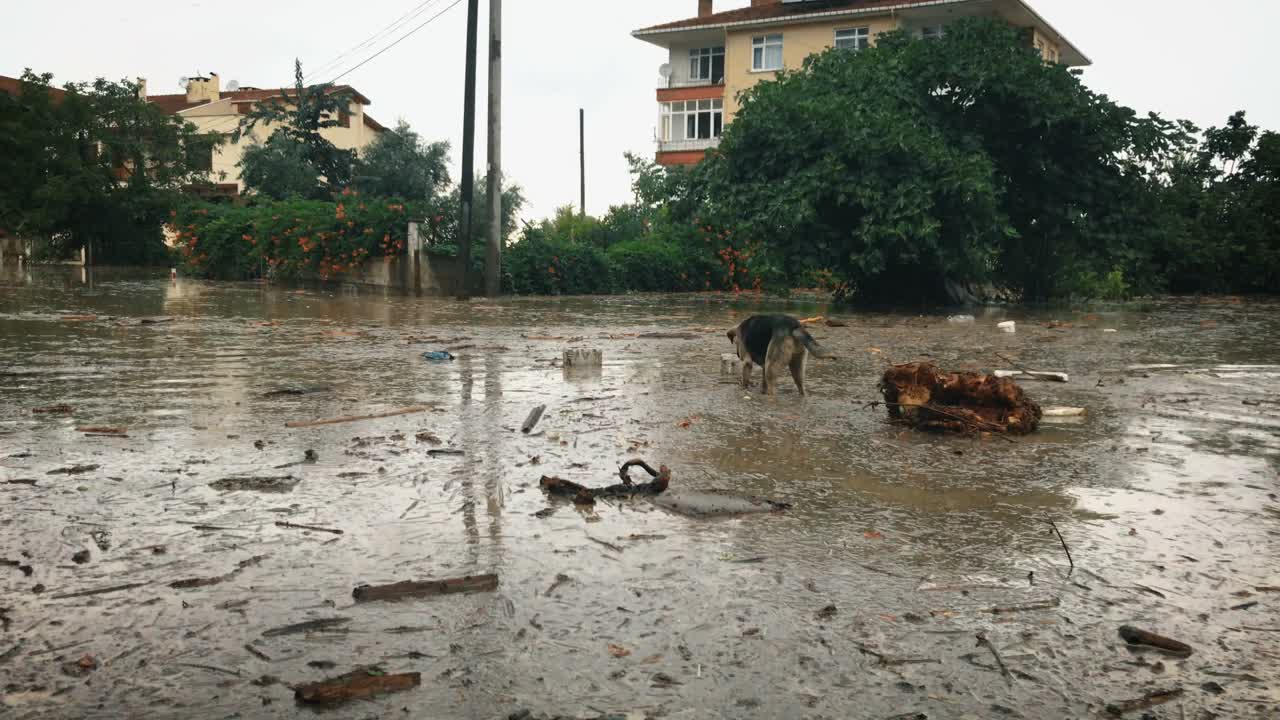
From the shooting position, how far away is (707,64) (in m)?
56.0

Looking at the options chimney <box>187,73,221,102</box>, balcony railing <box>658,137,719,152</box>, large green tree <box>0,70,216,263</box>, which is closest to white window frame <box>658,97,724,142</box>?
balcony railing <box>658,137,719,152</box>

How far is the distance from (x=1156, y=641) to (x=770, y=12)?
176 feet

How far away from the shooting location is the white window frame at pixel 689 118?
179 feet

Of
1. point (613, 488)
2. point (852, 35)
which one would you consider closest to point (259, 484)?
point (613, 488)

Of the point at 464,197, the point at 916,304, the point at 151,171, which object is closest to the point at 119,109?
the point at 151,171

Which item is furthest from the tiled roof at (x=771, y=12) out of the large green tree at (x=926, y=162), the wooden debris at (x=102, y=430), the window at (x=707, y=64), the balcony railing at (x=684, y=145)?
the wooden debris at (x=102, y=430)

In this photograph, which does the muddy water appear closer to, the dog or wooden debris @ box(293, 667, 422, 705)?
wooden debris @ box(293, 667, 422, 705)

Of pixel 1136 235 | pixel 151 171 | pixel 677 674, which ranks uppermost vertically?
pixel 151 171

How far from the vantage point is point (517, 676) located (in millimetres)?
2775

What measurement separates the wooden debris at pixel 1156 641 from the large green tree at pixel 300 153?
43803 mm

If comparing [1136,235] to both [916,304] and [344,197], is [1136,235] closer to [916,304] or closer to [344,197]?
[916,304]

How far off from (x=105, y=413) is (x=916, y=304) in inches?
764

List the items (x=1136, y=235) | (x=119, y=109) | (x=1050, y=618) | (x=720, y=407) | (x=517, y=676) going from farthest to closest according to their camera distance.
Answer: (x=119, y=109), (x=1136, y=235), (x=720, y=407), (x=1050, y=618), (x=517, y=676)

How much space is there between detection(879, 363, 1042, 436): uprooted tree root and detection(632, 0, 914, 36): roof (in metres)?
45.0
